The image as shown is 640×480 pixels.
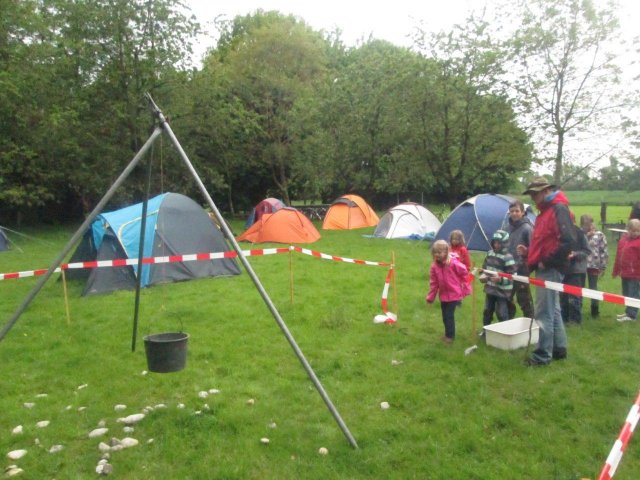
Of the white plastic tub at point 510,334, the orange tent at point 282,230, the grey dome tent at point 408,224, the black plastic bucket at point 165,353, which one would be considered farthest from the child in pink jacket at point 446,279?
the grey dome tent at point 408,224

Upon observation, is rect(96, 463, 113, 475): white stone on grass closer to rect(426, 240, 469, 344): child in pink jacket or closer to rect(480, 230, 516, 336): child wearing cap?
rect(426, 240, 469, 344): child in pink jacket

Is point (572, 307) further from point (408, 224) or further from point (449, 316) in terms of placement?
point (408, 224)

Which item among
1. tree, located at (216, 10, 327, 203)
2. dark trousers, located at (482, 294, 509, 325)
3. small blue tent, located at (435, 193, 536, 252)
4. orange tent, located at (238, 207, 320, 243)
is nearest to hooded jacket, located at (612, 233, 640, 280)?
dark trousers, located at (482, 294, 509, 325)

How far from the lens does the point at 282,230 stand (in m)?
16.8

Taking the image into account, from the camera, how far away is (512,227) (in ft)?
21.4

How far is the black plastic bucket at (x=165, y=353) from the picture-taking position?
457 cm

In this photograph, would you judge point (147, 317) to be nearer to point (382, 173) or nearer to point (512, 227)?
point (512, 227)

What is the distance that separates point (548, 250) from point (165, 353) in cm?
384

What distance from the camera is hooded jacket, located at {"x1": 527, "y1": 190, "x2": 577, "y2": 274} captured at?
5.04 metres

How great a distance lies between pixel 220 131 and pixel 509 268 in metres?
20.0

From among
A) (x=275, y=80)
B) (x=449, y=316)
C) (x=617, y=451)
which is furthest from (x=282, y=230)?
(x=617, y=451)

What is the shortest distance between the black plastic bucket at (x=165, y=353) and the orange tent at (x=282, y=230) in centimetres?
1206

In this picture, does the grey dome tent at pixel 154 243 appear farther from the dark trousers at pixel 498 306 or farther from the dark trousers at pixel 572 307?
the dark trousers at pixel 572 307

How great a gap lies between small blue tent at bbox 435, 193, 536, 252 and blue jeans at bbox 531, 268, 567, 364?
28.1 ft
